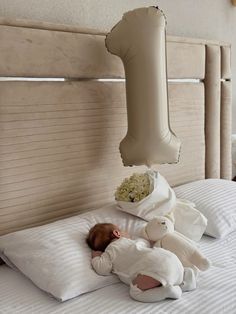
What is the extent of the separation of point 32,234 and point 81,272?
24 cm

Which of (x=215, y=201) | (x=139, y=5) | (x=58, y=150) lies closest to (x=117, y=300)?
(x=58, y=150)

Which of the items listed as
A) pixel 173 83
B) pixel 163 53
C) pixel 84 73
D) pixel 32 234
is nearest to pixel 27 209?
pixel 32 234

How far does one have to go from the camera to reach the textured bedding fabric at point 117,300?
3.62ft

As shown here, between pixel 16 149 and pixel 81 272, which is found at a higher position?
pixel 16 149

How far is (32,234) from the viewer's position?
1.36 metres

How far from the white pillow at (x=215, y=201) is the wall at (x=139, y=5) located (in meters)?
0.80

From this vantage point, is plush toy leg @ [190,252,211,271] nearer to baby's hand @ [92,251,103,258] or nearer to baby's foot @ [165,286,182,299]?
baby's foot @ [165,286,182,299]

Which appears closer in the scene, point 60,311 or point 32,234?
point 60,311

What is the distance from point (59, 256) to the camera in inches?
49.2

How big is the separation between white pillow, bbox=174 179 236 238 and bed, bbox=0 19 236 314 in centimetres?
5

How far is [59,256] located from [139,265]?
0.79 ft

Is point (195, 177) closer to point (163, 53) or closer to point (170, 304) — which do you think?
point (163, 53)

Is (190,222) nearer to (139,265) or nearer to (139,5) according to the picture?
(139,265)

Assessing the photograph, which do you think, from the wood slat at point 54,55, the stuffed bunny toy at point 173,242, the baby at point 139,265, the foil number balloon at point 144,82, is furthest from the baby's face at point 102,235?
the wood slat at point 54,55
